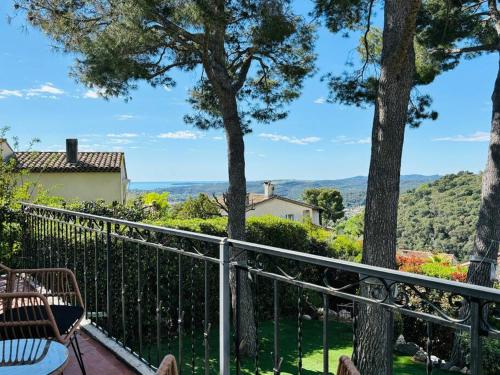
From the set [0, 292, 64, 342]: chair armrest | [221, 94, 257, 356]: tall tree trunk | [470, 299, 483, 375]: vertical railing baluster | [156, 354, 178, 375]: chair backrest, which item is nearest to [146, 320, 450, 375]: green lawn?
[221, 94, 257, 356]: tall tree trunk

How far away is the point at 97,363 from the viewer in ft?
9.60

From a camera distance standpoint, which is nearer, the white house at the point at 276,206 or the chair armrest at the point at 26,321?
the chair armrest at the point at 26,321

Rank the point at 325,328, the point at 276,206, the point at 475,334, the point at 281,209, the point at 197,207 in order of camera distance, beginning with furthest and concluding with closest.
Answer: the point at 281,209
the point at 276,206
the point at 197,207
the point at 325,328
the point at 475,334

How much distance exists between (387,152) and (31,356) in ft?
17.1

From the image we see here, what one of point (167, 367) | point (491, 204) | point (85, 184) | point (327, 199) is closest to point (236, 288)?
point (167, 367)

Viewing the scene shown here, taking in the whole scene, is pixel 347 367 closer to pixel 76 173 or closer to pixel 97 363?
pixel 97 363

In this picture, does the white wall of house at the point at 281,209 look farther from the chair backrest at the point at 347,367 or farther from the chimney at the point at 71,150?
the chair backrest at the point at 347,367

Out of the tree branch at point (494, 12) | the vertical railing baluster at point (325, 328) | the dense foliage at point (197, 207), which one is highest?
the tree branch at point (494, 12)

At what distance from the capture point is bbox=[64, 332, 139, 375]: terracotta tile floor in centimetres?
282

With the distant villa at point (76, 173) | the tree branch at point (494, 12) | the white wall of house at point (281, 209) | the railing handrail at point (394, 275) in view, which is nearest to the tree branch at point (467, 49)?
the tree branch at point (494, 12)

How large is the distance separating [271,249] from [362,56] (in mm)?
7731

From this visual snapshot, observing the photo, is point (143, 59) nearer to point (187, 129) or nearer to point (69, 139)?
point (187, 129)

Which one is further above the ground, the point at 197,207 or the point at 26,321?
the point at 26,321

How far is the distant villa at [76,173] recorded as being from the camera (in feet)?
66.8
